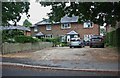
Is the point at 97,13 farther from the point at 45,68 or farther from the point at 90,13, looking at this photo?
the point at 45,68

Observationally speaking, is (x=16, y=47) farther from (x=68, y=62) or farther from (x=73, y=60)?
(x=68, y=62)

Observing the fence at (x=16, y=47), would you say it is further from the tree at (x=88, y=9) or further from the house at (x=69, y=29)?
the house at (x=69, y=29)

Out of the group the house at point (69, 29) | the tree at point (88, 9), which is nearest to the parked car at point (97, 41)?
the tree at point (88, 9)

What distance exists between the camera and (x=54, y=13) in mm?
16500

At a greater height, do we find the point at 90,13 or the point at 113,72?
the point at 90,13

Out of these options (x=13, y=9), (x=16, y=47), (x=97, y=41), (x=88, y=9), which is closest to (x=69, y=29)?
(x=97, y=41)

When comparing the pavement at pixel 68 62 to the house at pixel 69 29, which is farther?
the house at pixel 69 29

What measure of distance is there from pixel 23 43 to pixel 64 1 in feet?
50.4

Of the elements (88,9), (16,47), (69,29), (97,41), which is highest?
(69,29)

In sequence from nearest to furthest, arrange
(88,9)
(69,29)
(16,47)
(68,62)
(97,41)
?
(88,9) → (68,62) → (16,47) → (97,41) → (69,29)

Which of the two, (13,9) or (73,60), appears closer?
(13,9)

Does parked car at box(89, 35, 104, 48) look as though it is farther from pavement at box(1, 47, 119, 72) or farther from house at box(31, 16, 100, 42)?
house at box(31, 16, 100, 42)

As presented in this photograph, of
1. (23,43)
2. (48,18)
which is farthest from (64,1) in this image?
(23,43)

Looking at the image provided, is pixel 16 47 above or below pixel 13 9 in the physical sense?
below
